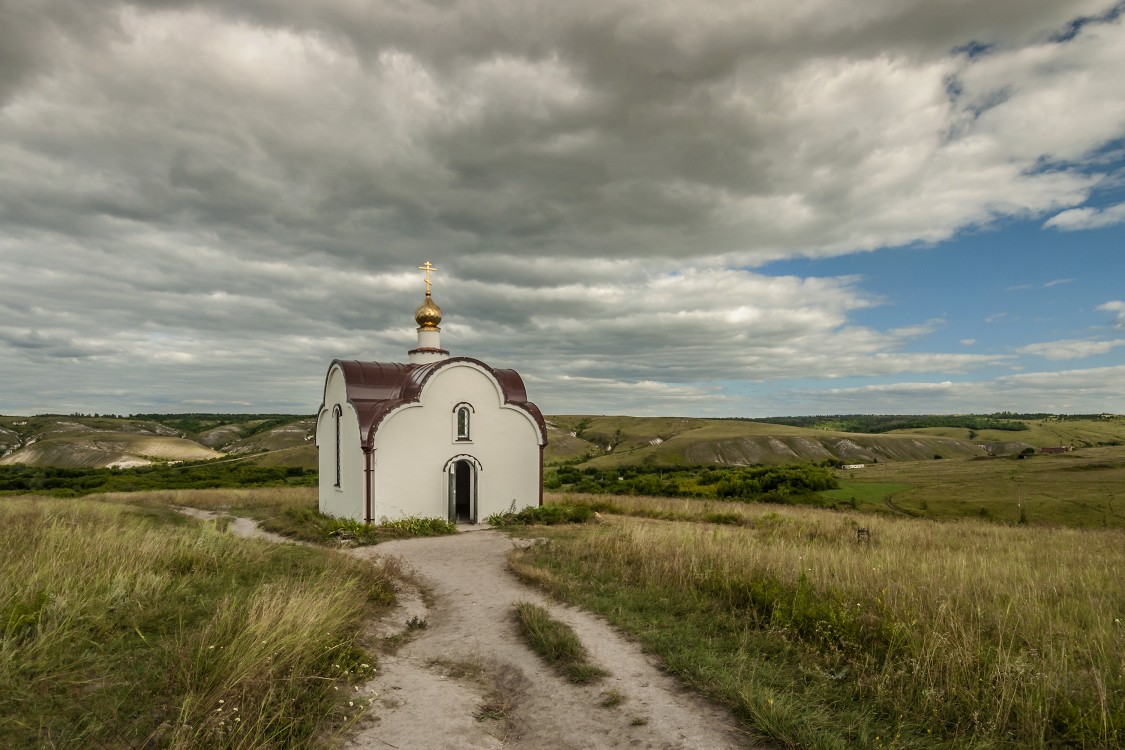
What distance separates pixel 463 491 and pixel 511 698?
51.8ft

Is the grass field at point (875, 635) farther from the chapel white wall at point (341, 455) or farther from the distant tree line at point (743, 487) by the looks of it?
the distant tree line at point (743, 487)

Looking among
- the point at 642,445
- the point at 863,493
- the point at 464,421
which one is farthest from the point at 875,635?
the point at 642,445

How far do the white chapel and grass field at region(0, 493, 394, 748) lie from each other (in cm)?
1121

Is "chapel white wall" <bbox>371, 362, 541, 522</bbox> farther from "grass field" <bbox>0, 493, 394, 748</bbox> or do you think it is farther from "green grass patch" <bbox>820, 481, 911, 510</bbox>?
"green grass patch" <bbox>820, 481, 911, 510</bbox>

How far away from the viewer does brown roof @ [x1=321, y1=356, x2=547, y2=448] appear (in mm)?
19500

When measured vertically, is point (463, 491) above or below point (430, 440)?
below

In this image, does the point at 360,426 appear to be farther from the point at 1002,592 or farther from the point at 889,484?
the point at 889,484

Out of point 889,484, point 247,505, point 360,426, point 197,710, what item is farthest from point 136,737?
point 889,484

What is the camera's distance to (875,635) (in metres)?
6.34

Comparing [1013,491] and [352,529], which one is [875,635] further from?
[1013,491]

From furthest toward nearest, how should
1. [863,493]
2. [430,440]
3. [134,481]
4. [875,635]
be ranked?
[134,481] → [863,493] → [430,440] → [875,635]

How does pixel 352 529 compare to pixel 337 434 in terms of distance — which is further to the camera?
pixel 337 434

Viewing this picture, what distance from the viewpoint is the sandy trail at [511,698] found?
488cm

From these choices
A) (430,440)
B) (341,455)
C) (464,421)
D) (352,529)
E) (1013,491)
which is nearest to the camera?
(352,529)
